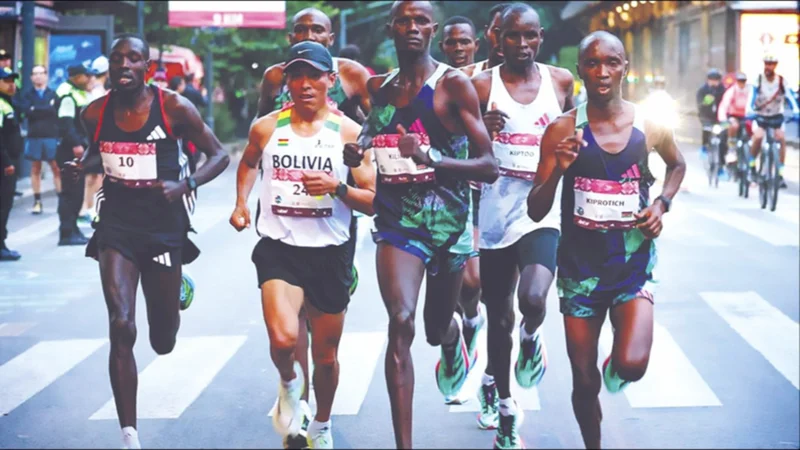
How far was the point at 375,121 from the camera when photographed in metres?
6.77

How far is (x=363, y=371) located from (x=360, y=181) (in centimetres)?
272

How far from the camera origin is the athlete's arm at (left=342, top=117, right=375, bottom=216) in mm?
6672

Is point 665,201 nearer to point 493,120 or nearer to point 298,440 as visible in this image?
point 493,120

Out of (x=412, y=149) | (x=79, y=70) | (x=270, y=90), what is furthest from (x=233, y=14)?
(x=412, y=149)

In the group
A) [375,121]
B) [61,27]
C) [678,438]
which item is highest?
[61,27]

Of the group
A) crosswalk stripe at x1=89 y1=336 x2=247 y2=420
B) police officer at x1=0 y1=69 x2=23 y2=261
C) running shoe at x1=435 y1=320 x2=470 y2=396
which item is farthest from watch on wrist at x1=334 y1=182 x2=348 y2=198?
police officer at x1=0 y1=69 x2=23 y2=261

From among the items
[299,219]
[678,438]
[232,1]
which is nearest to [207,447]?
[299,219]

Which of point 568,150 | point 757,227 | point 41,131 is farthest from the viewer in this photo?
point 41,131

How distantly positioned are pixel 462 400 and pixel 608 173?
99.3 inches

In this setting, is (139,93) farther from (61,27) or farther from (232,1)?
(232,1)

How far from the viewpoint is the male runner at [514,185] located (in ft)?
24.0

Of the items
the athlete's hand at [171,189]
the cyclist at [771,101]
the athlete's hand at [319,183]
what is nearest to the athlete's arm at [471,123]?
the athlete's hand at [319,183]

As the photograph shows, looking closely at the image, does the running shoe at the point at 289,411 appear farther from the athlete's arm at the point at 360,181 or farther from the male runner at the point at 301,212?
the athlete's arm at the point at 360,181

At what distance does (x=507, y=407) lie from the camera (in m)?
7.17
